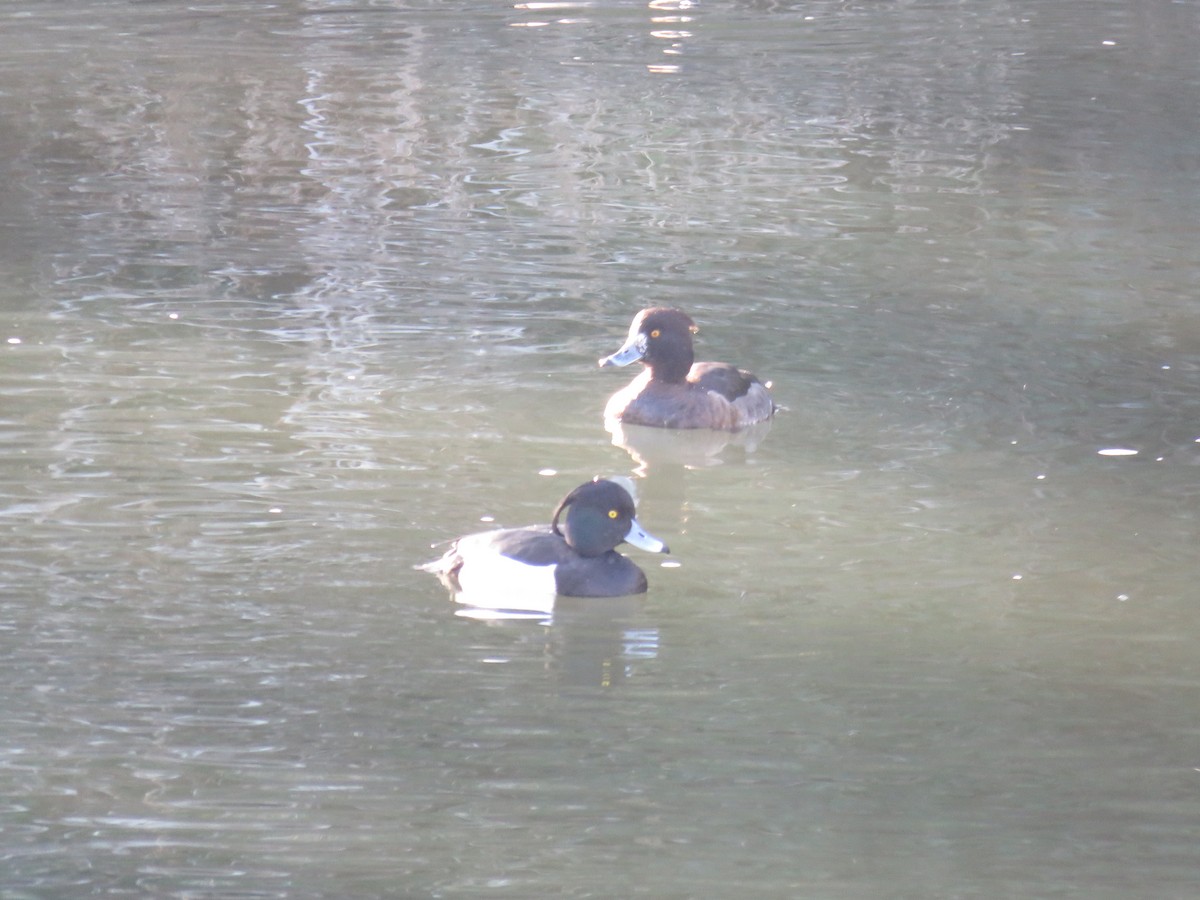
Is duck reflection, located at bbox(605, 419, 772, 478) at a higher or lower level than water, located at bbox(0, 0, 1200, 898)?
lower

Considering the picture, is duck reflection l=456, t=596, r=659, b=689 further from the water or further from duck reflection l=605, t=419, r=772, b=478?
duck reflection l=605, t=419, r=772, b=478

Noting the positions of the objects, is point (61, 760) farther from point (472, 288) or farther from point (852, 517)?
point (472, 288)

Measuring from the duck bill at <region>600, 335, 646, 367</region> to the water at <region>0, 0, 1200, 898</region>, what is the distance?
29cm

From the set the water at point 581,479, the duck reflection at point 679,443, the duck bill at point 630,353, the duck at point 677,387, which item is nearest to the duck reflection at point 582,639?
the water at point 581,479

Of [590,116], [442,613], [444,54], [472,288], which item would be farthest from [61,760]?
[444,54]

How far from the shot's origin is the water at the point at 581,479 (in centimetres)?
646

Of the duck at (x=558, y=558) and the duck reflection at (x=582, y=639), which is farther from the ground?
the duck at (x=558, y=558)

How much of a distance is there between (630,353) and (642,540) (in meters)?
3.02

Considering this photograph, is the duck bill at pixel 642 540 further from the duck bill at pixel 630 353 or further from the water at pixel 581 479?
the duck bill at pixel 630 353

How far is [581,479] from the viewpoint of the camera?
399 inches

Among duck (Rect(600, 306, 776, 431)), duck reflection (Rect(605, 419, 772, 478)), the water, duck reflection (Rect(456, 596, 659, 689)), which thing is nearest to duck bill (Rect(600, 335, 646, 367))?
duck (Rect(600, 306, 776, 431))

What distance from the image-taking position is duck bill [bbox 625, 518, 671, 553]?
342 inches

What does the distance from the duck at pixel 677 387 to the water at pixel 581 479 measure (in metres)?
0.22

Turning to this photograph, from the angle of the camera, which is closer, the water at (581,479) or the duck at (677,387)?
the water at (581,479)
